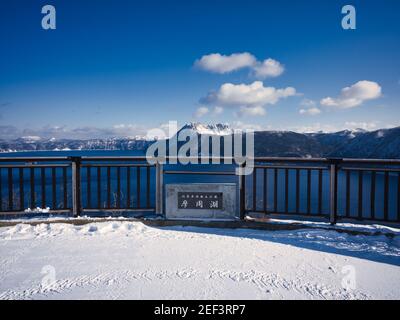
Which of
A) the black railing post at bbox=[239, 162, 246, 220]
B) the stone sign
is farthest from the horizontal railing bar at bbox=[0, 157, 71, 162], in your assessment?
the black railing post at bbox=[239, 162, 246, 220]

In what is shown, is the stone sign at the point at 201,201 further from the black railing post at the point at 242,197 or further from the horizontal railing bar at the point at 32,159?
the horizontal railing bar at the point at 32,159

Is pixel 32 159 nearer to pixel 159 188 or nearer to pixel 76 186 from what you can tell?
pixel 76 186

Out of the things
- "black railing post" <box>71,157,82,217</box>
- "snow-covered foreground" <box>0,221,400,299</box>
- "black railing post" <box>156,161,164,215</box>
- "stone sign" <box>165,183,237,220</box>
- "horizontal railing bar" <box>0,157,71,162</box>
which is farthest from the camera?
"black railing post" <box>156,161,164,215</box>

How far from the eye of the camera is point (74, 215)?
17.6 ft

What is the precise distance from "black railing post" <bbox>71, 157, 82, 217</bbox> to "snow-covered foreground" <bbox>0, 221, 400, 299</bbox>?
566 millimetres

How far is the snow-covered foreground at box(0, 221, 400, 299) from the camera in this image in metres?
2.67

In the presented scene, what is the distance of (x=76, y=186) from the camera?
5.29 meters

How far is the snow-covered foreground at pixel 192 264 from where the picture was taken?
2.67m

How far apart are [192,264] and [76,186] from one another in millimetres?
3146

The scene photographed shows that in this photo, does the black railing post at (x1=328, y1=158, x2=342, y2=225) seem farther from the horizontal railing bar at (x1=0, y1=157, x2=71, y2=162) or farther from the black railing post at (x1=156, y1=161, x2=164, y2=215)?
the horizontal railing bar at (x1=0, y1=157, x2=71, y2=162)

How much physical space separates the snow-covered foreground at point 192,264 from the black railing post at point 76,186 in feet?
1.86

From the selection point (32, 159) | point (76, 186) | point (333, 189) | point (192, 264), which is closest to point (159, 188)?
point (76, 186)
